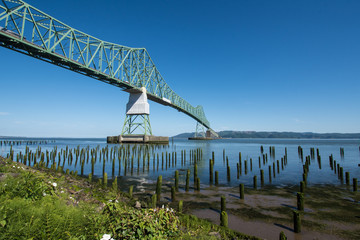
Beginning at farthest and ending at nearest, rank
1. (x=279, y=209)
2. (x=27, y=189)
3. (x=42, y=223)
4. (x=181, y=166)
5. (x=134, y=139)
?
(x=134, y=139) → (x=181, y=166) → (x=279, y=209) → (x=27, y=189) → (x=42, y=223)

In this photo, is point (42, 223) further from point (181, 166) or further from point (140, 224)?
point (181, 166)

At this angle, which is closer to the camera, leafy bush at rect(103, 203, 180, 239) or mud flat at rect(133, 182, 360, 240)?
leafy bush at rect(103, 203, 180, 239)

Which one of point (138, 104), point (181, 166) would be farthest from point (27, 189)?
point (138, 104)

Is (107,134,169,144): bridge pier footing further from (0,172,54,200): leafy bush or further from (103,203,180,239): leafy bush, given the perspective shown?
(103,203,180,239): leafy bush

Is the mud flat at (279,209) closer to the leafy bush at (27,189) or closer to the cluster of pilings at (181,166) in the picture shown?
the cluster of pilings at (181,166)

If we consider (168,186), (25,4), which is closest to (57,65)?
(25,4)

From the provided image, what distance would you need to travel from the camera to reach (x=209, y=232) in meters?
4.92

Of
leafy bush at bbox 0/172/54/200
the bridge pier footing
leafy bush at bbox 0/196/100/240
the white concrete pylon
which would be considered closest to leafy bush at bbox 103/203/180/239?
leafy bush at bbox 0/196/100/240

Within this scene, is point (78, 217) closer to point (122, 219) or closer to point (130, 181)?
point (122, 219)

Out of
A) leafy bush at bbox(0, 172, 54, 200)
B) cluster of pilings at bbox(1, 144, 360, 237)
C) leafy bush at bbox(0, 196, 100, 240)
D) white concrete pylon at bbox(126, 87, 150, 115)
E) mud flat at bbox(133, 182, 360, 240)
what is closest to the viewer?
leafy bush at bbox(0, 196, 100, 240)

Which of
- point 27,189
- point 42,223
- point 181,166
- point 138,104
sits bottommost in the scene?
point 181,166

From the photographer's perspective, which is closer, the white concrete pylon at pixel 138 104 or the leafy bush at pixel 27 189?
the leafy bush at pixel 27 189

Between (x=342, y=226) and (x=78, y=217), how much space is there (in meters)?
9.44

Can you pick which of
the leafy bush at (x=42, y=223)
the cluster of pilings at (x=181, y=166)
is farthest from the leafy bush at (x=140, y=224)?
the cluster of pilings at (x=181, y=166)
